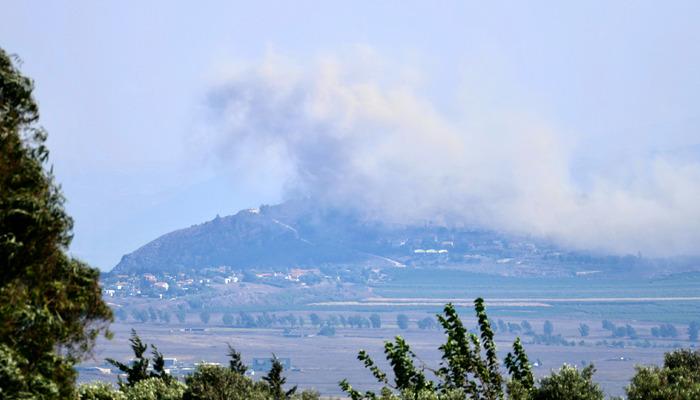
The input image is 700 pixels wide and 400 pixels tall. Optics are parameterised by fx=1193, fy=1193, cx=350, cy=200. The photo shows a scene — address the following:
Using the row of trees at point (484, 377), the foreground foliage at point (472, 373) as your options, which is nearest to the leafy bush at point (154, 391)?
the row of trees at point (484, 377)

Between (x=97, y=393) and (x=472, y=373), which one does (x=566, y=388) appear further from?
(x=97, y=393)

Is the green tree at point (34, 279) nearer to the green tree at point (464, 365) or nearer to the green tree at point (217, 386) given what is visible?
the green tree at point (464, 365)

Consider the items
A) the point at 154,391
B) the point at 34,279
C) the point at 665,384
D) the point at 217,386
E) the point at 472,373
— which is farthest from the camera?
the point at 154,391

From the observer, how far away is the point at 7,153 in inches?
1080

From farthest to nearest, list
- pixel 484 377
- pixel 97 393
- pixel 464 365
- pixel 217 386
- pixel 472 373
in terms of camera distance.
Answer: pixel 217 386
pixel 97 393
pixel 472 373
pixel 464 365
pixel 484 377

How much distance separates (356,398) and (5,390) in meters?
20.4

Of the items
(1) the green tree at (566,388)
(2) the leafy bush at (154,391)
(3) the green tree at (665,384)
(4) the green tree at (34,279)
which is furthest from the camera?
(2) the leafy bush at (154,391)

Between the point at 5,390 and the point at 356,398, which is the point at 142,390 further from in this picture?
the point at 5,390

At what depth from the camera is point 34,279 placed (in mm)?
27156

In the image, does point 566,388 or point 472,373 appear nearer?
point 472,373

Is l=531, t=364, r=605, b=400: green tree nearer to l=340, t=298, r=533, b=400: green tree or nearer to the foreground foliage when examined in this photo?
the foreground foliage

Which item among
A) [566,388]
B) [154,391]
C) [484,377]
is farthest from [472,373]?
[154,391]

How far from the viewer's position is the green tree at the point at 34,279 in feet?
84.2

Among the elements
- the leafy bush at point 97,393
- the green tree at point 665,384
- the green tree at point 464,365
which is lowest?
the green tree at point 665,384
